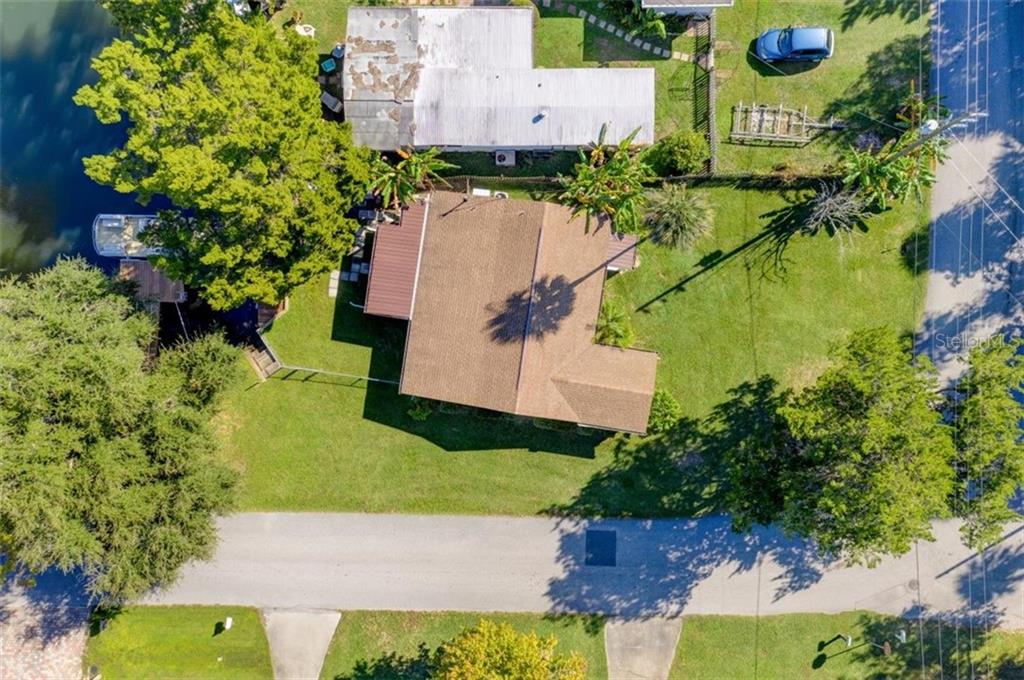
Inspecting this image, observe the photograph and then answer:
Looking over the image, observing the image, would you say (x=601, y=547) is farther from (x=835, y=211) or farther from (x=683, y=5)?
(x=683, y=5)

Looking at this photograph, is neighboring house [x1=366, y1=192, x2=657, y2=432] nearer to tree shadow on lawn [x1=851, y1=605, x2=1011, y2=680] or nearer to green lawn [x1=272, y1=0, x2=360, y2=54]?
green lawn [x1=272, y1=0, x2=360, y2=54]

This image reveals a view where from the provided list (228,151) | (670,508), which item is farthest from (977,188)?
(228,151)

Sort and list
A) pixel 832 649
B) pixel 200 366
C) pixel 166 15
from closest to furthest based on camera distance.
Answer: pixel 166 15
pixel 200 366
pixel 832 649

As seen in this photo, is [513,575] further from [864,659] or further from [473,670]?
[864,659]

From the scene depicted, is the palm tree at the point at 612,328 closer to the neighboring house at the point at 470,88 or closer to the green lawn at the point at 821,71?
the neighboring house at the point at 470,88

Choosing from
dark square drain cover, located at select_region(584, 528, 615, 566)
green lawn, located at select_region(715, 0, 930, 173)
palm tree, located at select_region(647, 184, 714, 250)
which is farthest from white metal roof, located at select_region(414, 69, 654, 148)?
dark square drain cover, located at select_region(584, 528, 615, 566)

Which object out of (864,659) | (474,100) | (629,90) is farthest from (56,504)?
(864,659)
